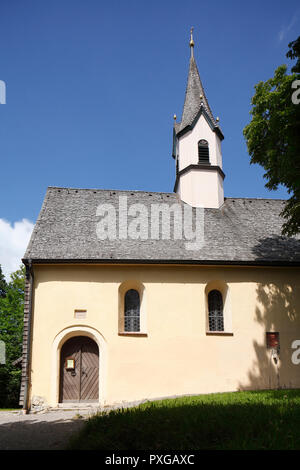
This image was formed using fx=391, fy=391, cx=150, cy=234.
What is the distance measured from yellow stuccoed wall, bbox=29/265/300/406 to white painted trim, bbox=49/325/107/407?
0.11 ft

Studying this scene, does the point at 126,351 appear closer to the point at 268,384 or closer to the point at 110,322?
the point at 110,322

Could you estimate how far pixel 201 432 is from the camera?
6.41 meters

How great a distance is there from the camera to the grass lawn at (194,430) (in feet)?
19.9

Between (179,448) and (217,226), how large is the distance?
1197 centimetres

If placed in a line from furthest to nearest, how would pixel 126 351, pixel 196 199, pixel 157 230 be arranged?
pixel 196 199
pixel 157 230
pixel 126 351

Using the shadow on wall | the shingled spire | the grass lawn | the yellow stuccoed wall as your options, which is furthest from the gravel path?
the shingled spire

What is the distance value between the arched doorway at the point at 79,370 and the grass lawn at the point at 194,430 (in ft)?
20.6

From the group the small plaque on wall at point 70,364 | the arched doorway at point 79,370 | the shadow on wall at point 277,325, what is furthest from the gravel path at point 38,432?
the shadow on wall at point 277,325

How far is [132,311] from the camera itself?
14.6 meters

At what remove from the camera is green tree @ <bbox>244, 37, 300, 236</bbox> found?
438 inches

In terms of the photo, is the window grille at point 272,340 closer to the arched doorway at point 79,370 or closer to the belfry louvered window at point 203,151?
the arched doorway at point 79,370

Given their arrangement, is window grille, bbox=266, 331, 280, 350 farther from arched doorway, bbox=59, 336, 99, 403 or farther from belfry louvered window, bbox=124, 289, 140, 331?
arched doorway, bbox=59, 336, 99, 403

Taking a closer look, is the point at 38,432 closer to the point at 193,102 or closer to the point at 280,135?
the point at 280,135
